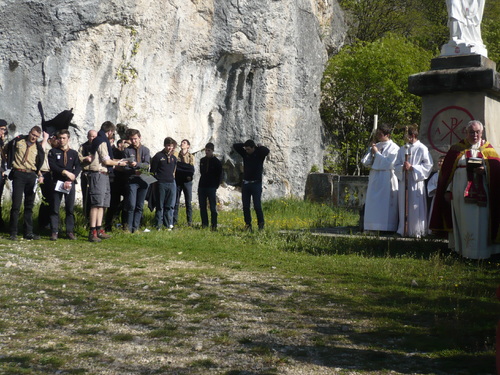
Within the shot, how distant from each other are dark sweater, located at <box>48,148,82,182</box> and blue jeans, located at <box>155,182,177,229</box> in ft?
6.51

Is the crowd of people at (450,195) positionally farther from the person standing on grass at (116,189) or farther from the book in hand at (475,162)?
the person standing on grass at (116,189)

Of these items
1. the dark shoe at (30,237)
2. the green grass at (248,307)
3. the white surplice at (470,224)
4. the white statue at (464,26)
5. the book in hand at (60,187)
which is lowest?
the green grass at (248,307)

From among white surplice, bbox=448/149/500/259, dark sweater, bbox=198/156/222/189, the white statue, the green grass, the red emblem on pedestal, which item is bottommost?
the green grass

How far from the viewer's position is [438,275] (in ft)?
27.0

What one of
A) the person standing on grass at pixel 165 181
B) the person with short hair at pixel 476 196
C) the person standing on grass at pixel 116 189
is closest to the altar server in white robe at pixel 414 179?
the person with short hair at pixel 476 196

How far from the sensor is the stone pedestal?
417 inches

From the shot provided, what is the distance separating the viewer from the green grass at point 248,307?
4945 mm

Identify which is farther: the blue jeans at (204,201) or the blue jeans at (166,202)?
the blue jeans at (204,201)

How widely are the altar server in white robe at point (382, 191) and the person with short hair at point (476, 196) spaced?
1.63m

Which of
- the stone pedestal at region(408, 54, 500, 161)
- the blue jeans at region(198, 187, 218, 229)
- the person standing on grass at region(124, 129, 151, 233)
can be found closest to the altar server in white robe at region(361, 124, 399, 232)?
the stone pedestal at region(408, 54, 500, 161)

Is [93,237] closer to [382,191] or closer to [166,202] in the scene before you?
[166,202]

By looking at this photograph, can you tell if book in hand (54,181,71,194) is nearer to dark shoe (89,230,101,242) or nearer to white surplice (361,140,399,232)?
dark shoe (89,230,101,242)

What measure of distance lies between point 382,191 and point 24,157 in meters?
5.65

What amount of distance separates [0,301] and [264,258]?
12.9 ft
